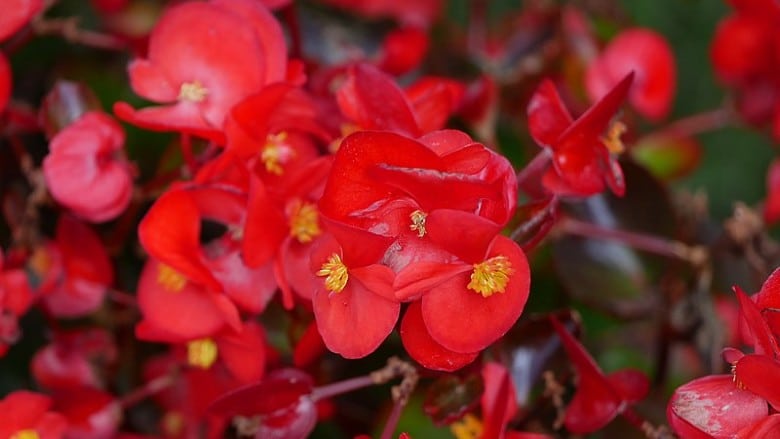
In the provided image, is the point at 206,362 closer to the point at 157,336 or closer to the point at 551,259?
the point at 157,336

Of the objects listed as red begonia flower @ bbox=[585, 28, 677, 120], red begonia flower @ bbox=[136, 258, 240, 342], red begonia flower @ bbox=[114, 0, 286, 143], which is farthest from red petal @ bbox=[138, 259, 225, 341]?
red begonia flower @ bbox=[585, 28, 677, 120]

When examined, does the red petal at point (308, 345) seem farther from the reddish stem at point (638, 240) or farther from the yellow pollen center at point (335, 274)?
the reddish stem at point (638, 240)

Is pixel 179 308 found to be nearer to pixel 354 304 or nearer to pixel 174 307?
pixel 174 307

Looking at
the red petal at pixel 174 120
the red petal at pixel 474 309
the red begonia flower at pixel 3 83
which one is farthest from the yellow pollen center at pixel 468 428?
the red begonia flower at pixel 3 83

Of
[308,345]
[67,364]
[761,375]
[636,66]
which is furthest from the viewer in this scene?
[636,66]

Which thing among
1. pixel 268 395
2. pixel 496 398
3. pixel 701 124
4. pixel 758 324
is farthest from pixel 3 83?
pixel 701 124

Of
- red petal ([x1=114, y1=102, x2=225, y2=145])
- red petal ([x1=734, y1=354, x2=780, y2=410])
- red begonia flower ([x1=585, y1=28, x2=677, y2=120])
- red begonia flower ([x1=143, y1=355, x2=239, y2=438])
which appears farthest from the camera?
red begonia flower ([x1=585, y1=28, x2=677, y2=120])

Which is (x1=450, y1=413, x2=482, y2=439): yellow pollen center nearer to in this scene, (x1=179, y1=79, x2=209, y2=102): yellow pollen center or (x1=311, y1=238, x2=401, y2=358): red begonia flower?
(x1=311, y1=238, x2=401, y2=358): red begonia flower
